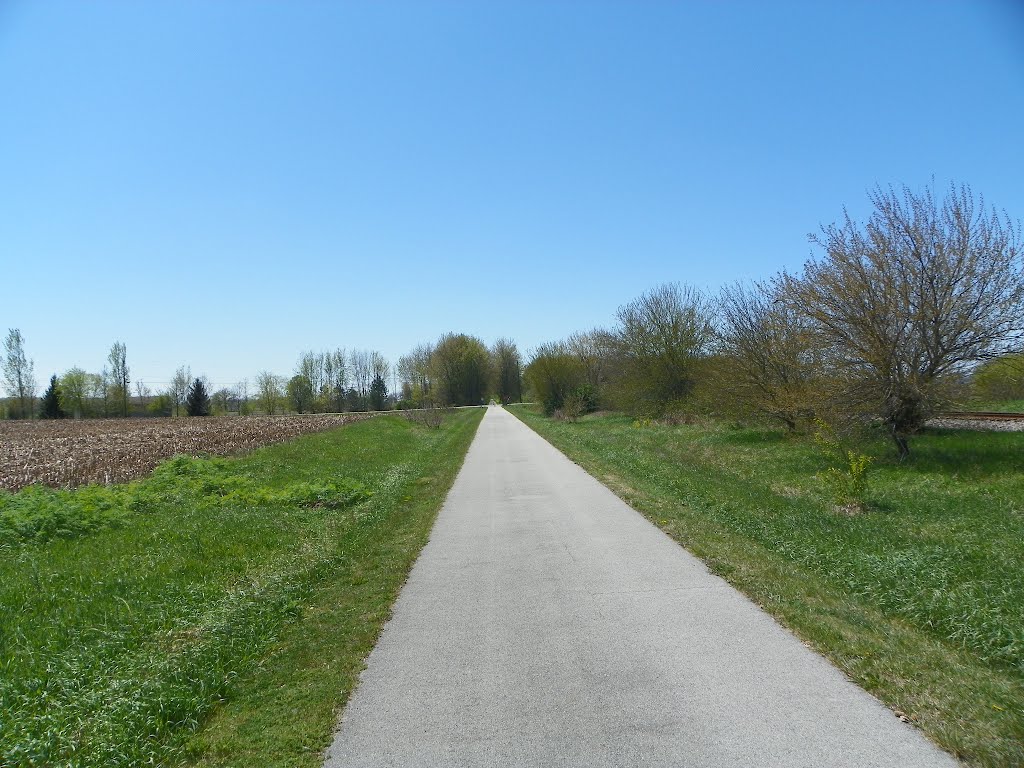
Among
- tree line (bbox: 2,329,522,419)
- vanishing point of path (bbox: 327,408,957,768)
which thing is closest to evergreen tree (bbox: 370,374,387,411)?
tree line (bbox: 2,329,522,419)

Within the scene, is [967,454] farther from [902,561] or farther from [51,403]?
[51,403]

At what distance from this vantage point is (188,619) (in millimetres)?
5996

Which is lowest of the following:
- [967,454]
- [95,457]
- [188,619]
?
[188,619]

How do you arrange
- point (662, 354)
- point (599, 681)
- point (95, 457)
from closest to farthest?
point (599, 681) → point (95, 457) → point (662, 354)

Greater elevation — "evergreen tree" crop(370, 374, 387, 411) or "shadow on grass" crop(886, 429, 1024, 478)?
"evergreen tree" crop(370, 374, 387, 411)

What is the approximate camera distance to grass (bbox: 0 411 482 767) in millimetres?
3961

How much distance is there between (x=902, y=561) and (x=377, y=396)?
3393 inches

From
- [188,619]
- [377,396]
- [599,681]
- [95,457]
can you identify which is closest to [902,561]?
[599,681]

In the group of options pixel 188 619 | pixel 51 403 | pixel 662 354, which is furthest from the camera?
pixel 51 403

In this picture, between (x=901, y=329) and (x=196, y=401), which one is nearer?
(x=901, y=329)

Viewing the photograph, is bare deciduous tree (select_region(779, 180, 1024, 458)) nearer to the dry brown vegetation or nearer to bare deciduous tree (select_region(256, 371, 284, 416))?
the dry brown vegetation

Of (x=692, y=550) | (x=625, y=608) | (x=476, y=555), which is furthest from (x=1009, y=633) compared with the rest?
(x=476, y=555)

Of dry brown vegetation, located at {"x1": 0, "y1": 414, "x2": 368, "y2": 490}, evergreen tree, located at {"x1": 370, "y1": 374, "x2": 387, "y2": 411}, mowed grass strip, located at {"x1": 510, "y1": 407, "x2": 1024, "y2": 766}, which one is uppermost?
evergreen tree, located at {"x1": 370, "y1": 374, "x2": 387, "y2": 411}

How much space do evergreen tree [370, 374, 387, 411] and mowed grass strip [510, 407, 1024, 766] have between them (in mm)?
74924
